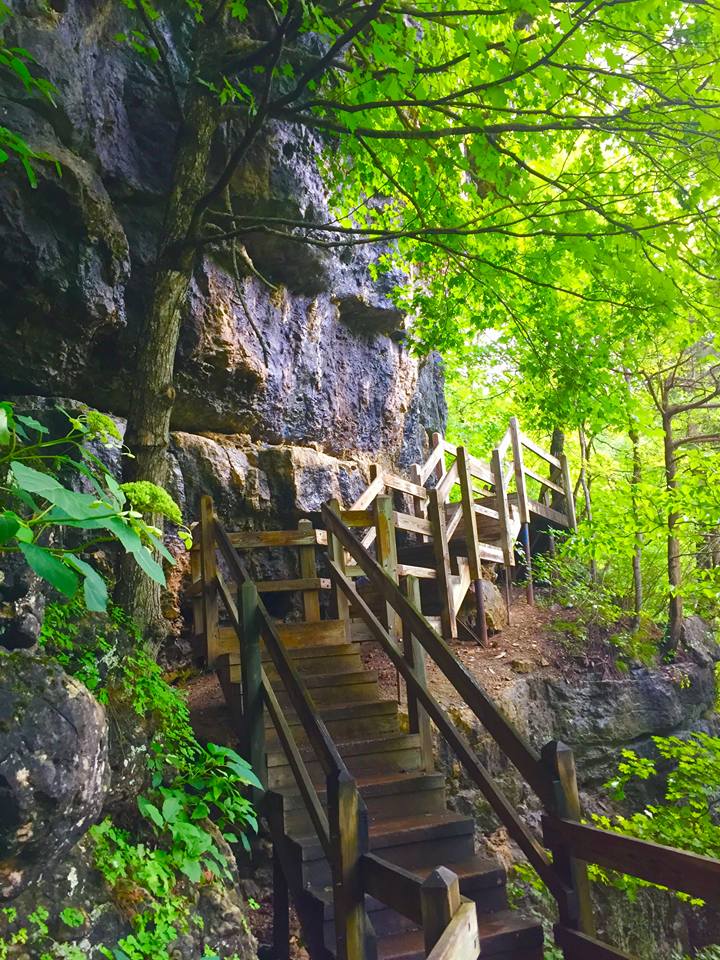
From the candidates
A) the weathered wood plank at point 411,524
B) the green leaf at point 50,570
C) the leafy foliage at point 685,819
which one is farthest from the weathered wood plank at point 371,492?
the green leaf at point 50,570

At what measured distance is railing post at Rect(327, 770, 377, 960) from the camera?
11.7 ft

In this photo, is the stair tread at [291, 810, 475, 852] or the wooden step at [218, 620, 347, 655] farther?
the wooden step at [218, 620, 347, 655]

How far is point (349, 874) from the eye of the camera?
3.59m

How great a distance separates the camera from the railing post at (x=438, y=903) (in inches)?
103

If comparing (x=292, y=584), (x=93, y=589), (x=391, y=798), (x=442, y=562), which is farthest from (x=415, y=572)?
(x=93, y=589)

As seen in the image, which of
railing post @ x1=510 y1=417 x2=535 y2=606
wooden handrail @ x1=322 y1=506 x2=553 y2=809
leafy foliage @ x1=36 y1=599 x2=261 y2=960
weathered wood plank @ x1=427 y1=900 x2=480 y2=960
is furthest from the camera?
railing post @ x1=510 y1=417 x2=535 y2=606

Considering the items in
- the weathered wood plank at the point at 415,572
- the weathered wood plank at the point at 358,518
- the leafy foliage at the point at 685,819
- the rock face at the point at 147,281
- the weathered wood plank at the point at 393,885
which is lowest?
the leafy foliage at the point at 685,819

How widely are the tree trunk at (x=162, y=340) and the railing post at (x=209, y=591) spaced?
81 cm

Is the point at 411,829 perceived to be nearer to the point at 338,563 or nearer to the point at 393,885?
the point at 393,885

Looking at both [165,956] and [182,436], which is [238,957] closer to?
[165,956]

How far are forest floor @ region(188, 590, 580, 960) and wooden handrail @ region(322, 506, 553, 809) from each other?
6.26 feet

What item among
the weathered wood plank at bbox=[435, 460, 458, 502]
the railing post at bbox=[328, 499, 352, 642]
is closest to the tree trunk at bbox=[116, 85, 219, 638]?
the railing post at bbox=[328, 499, 352, 642]

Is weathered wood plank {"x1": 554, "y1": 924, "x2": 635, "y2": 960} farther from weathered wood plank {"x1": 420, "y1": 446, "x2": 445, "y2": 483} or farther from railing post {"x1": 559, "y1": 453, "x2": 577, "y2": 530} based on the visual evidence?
railing post {"x1": 559, "y1": 453, "x2": 577, "y2": 530}

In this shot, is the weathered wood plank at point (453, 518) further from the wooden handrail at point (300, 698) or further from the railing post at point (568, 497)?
the wooden handrail at point (300, 698)
